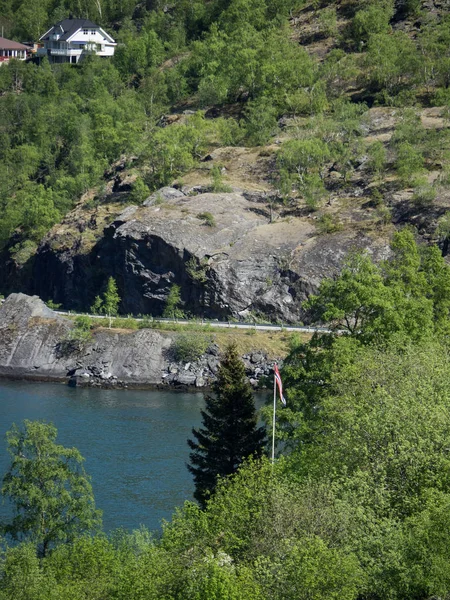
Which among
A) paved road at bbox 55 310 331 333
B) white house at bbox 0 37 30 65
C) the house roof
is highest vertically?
the house roof

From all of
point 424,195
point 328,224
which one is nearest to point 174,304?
point 328,224

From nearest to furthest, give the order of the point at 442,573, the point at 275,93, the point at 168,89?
the point at 442,573 → the point at 275,93 → the point at 168,89

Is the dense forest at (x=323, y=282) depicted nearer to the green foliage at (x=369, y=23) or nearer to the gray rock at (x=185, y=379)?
the green foliage at (x=369, y=23)

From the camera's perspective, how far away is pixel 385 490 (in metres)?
35.8

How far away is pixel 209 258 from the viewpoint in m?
98.9

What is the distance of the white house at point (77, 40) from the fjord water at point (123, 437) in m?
78.0

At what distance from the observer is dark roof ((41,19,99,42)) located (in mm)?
157750

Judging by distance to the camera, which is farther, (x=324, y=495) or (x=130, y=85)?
(x=130, y=85)

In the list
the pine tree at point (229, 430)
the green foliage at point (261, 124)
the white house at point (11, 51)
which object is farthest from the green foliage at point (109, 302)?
the white house at point (11, 51)

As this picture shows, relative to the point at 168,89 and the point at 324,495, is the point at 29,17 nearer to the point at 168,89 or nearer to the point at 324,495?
the point at 168,89

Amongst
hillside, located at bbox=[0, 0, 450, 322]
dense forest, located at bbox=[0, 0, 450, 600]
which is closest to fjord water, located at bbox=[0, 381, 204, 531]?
dense forest, located at bbox=[0, 0, 450, 600]

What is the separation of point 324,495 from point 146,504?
23594 millimetres

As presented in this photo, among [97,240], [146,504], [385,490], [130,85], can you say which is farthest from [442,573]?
[130,85]

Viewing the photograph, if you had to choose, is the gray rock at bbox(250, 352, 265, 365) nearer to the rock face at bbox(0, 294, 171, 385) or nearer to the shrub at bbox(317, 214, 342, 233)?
the rock face at bbox(0, 294, 171, 385)
